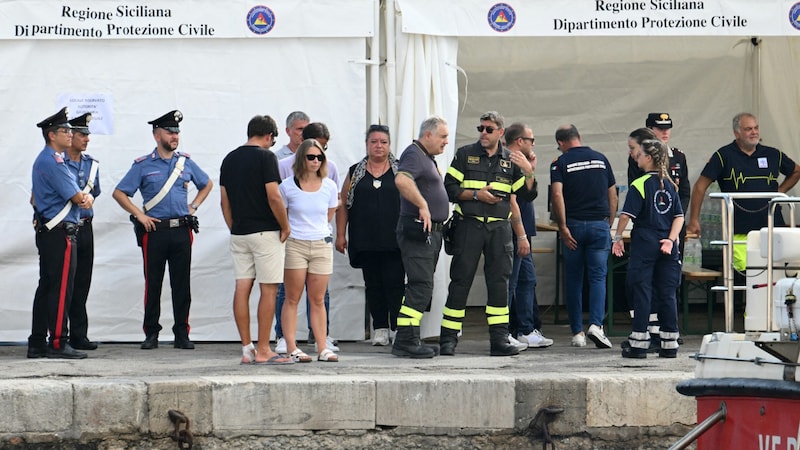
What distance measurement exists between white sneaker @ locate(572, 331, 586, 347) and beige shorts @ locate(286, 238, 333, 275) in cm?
231

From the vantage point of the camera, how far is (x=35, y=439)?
820 centimetres

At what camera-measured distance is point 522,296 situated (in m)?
10.9

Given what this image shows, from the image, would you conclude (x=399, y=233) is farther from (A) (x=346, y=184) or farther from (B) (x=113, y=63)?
(B) (x=113, y=63)

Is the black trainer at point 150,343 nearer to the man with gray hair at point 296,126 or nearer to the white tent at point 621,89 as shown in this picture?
the man with gray hair at point 296,126

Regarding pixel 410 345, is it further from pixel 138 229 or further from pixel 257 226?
pixel 138 229

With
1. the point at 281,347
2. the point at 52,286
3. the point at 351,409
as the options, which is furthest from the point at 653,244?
the point at 52,286

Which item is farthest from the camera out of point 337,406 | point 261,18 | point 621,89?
point 621,89

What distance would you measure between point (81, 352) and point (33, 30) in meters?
2.57

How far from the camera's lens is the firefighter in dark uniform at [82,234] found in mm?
10219

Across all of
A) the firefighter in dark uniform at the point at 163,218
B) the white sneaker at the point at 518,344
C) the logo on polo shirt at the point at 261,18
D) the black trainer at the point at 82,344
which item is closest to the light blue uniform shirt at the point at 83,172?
the firefighter in dark uniform at the point at 163,218

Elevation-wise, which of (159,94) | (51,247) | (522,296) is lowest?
(522,296)

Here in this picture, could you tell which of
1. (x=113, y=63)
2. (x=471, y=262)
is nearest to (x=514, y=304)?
(x=471, y=262)

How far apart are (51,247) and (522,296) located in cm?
369

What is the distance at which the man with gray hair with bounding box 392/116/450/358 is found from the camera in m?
9.91
